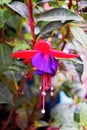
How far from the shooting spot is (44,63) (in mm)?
569

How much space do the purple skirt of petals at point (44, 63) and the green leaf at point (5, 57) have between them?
157 millimetres

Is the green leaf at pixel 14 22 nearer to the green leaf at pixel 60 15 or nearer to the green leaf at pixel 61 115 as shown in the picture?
the green leaf at pixel 60 15

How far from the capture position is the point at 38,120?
1.12 meters

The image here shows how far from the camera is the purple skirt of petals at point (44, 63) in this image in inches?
22.0

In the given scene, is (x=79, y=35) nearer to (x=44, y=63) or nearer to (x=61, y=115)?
(x=44, y=63)

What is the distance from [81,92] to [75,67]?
0.34 metres

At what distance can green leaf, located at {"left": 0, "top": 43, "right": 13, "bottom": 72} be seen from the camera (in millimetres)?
704

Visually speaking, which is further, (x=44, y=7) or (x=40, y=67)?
(x=44, y=7)

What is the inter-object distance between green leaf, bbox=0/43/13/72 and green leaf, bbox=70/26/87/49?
19cm

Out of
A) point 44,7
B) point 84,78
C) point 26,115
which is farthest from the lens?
point 26,115

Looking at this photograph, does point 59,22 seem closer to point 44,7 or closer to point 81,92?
point 44,7

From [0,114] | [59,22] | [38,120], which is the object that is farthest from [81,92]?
[59,22]

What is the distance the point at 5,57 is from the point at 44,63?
0.18m

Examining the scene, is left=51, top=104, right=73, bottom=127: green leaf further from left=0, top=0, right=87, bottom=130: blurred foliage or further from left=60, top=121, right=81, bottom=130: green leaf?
left=60, top=121, right=81, bottom=130: green leaf
